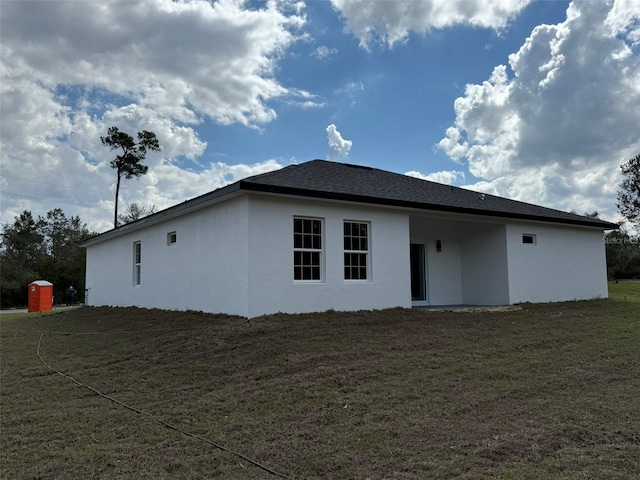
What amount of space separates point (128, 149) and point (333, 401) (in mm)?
37712

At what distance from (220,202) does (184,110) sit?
10.4 metres

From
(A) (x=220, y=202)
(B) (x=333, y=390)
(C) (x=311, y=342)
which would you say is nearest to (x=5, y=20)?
(A) (x=220, y=202)

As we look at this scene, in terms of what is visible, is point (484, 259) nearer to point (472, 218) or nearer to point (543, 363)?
point (472, 218)

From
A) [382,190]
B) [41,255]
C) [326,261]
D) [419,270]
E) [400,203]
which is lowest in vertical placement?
[419,270]

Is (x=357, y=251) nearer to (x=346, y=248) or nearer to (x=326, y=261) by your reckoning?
(x=346, y=248)

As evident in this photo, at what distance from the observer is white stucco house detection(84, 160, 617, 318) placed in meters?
9.83

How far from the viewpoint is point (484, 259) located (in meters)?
14.5

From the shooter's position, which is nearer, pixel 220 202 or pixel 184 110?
pixel 220 202

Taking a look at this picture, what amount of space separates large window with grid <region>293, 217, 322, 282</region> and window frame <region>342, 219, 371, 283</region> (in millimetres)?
675

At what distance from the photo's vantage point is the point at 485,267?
14461mm

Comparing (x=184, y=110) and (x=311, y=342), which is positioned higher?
(x=184, y=110)

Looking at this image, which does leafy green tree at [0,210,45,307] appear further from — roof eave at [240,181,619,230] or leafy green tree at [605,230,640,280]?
leafy green tree at [605,230,640,280]

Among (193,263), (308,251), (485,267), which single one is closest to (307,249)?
(308,251)

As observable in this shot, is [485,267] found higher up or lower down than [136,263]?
lower down
